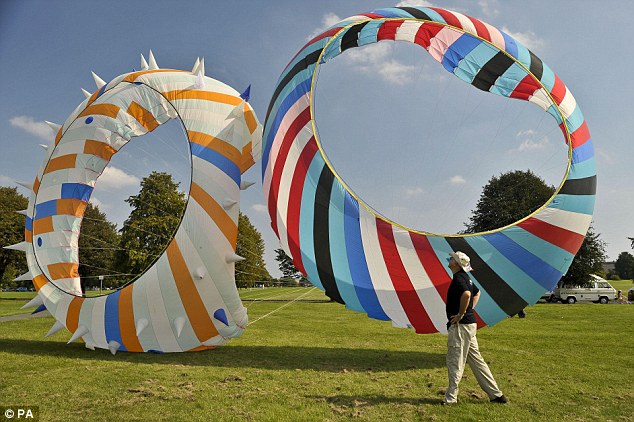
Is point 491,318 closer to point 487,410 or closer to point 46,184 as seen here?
point 487,410

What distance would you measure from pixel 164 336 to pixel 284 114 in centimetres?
424

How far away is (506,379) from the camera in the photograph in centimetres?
596

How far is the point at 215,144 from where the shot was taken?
7.75 meters

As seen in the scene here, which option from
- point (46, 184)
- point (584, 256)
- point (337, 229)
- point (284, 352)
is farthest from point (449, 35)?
point (584, 256)

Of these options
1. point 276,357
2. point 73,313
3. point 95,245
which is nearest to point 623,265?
point 95,245

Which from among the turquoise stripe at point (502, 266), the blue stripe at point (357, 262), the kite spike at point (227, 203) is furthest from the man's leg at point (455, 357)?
the kite spike at point (227, 203)

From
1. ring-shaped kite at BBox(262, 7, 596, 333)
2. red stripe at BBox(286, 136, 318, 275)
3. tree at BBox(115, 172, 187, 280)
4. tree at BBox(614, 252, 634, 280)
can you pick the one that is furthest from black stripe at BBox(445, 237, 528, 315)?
tree at BBox(614, 252, 634, 280)

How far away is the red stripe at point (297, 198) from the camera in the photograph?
644cm

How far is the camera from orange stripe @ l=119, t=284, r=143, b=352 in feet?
24.5

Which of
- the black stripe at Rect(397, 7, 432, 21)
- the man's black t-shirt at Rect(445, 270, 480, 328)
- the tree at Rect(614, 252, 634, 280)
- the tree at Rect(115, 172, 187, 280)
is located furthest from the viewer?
the tree at Rect(614, 252, 634, 280)

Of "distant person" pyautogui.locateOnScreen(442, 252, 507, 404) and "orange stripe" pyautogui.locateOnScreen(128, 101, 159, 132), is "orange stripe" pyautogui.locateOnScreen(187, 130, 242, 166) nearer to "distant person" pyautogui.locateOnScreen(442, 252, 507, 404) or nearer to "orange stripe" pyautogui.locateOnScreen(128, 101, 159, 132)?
"orange stripe" pyautogui.locateOnScreen(128, 101, 159, 132)

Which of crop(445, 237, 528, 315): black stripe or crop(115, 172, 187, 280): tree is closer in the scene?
crop(445, 237, 528, 315): black stripe

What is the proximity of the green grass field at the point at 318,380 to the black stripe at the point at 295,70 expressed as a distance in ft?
13.7

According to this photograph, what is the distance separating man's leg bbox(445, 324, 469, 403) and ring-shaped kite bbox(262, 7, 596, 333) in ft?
4.53
